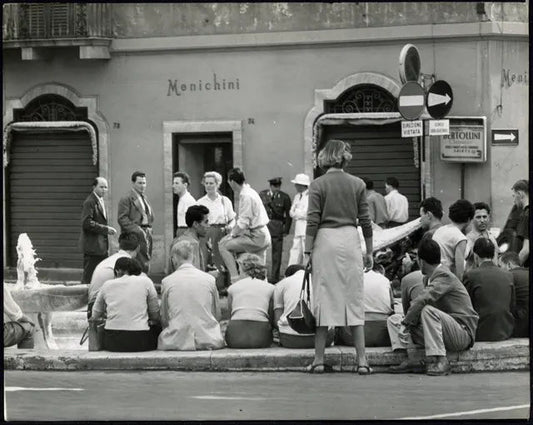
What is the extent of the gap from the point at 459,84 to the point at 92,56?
5.81 m

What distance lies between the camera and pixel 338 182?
1291 cm

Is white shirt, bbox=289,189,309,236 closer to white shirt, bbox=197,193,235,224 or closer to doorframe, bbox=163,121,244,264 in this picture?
white shirt, bbox=197,193,235,224

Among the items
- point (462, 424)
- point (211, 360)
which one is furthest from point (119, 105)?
point (462, 424)

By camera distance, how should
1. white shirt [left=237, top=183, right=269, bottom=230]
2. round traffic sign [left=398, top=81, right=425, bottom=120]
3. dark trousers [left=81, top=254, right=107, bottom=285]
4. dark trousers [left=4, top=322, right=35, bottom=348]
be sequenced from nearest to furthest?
1. dark trousers [left=4, top=322, right=35, bottom=348]
2. white shirt [left=237, top=183, right=269, bottom=230]
3. round traffic sign [left=398, top=81, right=425, bottom=120]
4. dark trousers [left=81, top=254, right=107, bottom=285]

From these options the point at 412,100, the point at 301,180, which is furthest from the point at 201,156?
the point at 412,100

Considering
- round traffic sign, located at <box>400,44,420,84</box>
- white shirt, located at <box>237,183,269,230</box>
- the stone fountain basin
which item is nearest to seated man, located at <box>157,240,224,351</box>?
the stone fountain basin

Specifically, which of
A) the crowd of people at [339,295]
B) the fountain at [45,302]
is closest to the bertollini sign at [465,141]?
the fountain at [45,302]

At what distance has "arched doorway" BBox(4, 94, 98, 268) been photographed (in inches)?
994

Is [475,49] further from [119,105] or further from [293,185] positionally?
[119,105]

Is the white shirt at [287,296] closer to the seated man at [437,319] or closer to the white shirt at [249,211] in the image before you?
the seated man at [437,319]

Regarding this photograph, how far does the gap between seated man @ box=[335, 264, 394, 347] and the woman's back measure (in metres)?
0.68

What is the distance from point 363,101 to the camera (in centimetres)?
2375

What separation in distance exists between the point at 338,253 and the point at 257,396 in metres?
1.57

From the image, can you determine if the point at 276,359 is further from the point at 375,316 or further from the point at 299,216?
the point at 299,216
